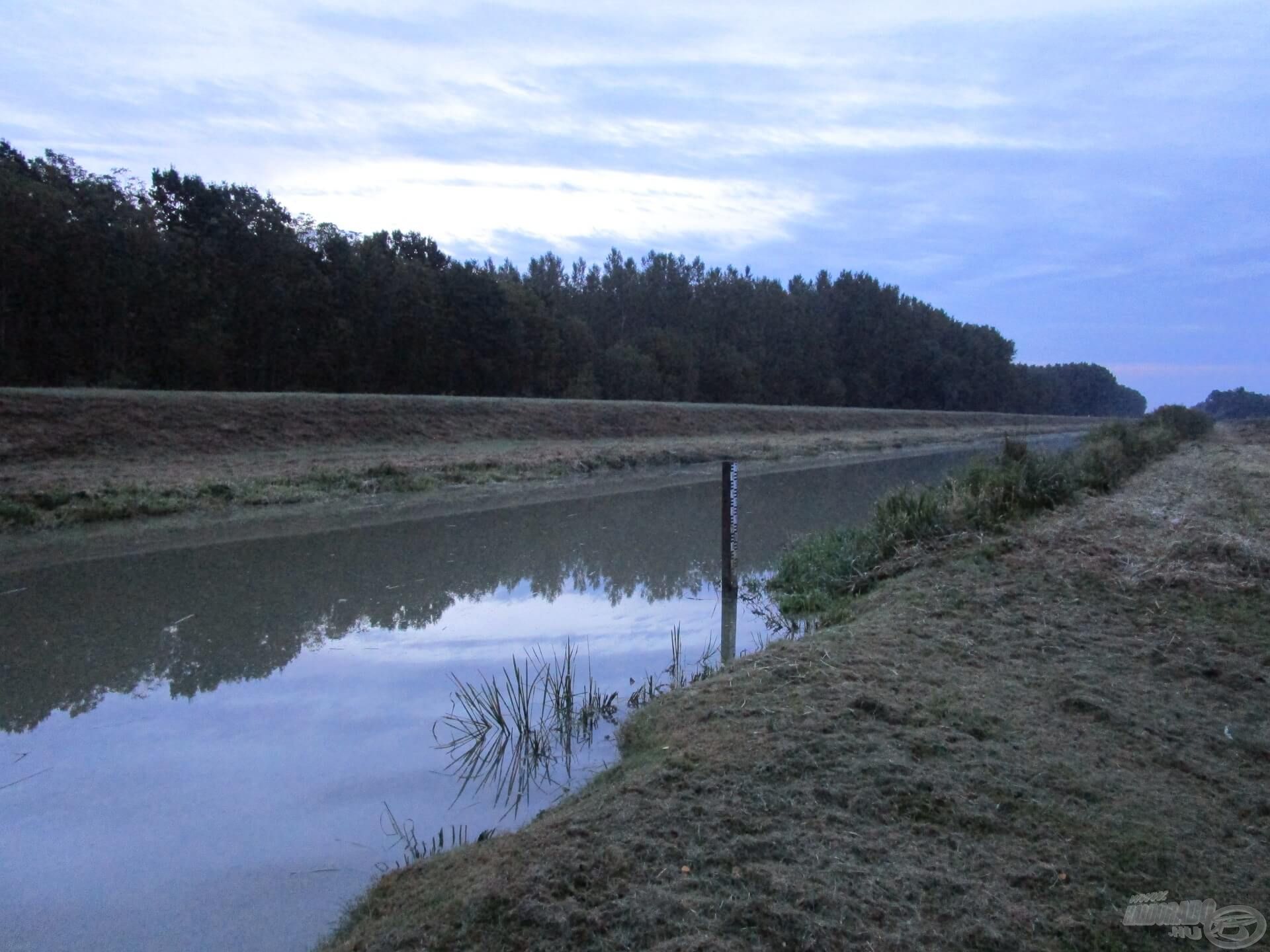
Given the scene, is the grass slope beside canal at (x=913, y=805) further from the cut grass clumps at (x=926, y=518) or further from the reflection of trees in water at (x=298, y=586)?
the reflection of trees in water at (x=298, y=586)

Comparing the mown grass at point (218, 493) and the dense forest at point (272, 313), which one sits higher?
the dense forest at point (272, 313)

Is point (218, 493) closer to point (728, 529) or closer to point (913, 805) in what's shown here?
point (728, 529)

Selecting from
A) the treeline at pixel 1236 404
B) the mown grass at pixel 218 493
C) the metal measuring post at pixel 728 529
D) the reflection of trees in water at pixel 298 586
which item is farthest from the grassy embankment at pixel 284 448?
the treeline at pixel 1236 404

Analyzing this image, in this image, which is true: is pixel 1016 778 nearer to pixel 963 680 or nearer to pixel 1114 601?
pixel 963 680

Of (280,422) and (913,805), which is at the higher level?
(280,422)

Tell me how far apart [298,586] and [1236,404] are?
102 metres

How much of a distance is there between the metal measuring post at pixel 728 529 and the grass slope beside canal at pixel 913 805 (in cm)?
258

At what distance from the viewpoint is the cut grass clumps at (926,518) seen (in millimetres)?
10133

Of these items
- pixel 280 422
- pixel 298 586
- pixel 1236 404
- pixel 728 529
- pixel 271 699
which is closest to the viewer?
pixel 271 699

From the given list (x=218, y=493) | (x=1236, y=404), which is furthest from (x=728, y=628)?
(x=1236, y=404)

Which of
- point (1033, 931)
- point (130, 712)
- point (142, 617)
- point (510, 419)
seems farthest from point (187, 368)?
point (1033, 931)

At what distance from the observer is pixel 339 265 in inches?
1666

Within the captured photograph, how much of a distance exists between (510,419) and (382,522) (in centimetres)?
1500

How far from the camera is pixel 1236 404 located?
9288 cm
